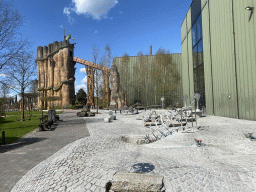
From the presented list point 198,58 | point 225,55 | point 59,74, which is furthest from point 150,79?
point 59,74

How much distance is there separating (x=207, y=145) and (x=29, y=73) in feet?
64.5

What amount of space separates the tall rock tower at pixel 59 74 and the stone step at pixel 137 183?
34689mm

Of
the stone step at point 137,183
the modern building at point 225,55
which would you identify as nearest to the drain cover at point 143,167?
the stone step at point 137,183

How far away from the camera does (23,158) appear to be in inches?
210

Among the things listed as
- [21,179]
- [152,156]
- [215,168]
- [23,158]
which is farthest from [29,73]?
[215,168]

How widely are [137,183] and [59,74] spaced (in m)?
39.8

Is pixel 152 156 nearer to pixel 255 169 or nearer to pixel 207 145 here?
pixel 207 145

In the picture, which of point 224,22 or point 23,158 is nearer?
point 23,158

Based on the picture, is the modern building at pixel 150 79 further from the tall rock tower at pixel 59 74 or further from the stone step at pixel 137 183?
the stone step at pixel 137 183

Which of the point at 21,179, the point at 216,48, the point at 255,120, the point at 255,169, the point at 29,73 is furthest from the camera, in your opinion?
the point at 29,73

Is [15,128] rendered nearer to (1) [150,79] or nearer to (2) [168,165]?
(2) [168,165]

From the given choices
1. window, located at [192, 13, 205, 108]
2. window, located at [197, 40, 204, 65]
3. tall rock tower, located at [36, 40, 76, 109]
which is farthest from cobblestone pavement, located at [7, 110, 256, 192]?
tall rock tower, located at [36, 40, 76, 109]

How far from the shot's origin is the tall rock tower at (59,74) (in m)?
36.6

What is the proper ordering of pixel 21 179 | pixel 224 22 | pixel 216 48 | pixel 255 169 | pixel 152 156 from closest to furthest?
pixel 255 169 → pixel 21 179 → pixel 152 156 → pixel 224 22 → pixel 216 48
